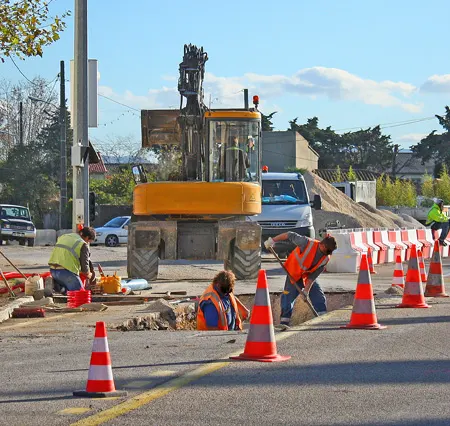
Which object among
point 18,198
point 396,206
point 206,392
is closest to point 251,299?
point 206,392

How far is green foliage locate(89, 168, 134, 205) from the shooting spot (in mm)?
59250

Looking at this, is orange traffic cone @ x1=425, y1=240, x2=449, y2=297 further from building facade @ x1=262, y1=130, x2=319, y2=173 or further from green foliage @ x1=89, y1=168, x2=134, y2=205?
building facade @ x1=262, y1=130, x2=319, y2=173

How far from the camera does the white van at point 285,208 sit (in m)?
27.2

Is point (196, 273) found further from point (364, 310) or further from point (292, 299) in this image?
point (364, 310)

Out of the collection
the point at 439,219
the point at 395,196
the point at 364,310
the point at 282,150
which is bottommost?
the point at 364,310

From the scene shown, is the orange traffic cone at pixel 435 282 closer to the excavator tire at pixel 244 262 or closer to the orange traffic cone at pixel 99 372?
the excavator tire at pixel 244 262

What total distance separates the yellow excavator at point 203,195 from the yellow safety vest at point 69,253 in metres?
4.22

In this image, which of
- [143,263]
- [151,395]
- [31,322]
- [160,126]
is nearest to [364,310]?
[31,322]

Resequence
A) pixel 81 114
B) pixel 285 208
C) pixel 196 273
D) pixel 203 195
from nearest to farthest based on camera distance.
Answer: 1. pixel 81 114
2. pixel 203 195
3. pixel 196 273
4. pixel 285 208

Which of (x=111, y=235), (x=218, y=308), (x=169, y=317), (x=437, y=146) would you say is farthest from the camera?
(x=437, y=146)

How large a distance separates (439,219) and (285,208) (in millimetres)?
5744

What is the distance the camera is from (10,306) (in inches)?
582

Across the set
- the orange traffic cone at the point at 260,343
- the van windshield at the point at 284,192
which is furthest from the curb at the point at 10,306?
the van windshield at the point at 284,192

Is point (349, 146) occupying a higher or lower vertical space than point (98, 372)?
higher
